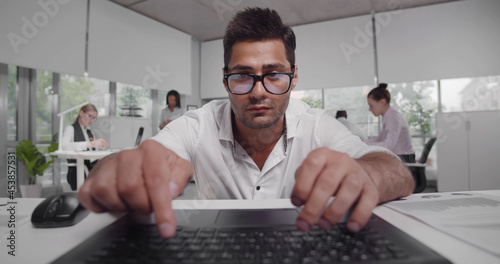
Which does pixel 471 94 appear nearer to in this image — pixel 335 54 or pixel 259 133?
pixel 335 54

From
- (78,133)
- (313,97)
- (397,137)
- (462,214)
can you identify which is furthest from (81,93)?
(462,214)

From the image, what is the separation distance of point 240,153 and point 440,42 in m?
5.24

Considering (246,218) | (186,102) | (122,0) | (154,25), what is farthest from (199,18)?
(246,218)

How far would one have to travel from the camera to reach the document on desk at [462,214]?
0.46 m

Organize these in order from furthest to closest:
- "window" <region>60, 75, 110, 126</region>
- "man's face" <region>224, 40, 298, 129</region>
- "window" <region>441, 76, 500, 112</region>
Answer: "window" <region>441, 76, 500, 112</region>, "window" <region>60, 75, 110, 126</region>, "man's face" <region>224, 40, 298, 129</region>

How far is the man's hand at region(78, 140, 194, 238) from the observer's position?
0.44 m

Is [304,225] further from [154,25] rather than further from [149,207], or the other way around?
[154,25]

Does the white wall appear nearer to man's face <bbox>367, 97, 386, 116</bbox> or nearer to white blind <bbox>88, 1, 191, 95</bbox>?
white blind <bbox>88, 1, 191, 95</bbox>

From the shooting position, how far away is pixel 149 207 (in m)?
0.46

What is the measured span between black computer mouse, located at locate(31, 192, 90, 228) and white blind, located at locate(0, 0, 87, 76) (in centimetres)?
371

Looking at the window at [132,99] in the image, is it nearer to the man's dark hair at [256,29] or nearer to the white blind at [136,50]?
the white blind at [136,50]

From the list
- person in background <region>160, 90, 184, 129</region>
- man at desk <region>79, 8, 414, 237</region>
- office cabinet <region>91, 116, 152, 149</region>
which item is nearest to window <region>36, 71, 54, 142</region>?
office cabinet <region>91, 116, 152, 149</region>

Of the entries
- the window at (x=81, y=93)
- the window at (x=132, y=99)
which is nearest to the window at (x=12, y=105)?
the window at (x=81, y=93)

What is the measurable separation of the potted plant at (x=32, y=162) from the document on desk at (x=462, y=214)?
13.6 ft
